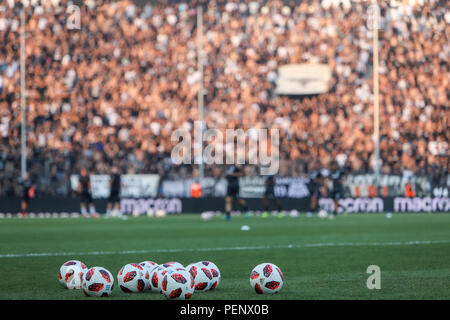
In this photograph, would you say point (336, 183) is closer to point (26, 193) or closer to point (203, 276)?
point (26, 193)

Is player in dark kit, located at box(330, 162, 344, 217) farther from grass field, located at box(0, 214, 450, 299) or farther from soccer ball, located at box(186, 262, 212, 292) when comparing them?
A: soccer ball, located at box(186, 262, 212, 292)

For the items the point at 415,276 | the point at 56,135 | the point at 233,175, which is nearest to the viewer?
the point at 415,276

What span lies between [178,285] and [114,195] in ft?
79.9

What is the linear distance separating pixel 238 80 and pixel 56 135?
7.76 meters

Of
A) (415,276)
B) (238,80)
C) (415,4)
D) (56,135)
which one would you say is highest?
(415,4)

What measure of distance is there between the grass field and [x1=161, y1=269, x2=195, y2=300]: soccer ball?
39 centimetres

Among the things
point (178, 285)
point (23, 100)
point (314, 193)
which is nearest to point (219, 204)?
point (314, 193)

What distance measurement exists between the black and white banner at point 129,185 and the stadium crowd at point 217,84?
41 cm

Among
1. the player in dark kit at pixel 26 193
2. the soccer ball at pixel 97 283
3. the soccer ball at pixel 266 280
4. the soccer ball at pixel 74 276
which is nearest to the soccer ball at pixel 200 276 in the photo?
the soccer ball at pixel 266 280

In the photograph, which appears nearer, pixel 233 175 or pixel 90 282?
pixel 90 282

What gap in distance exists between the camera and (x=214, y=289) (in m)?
8.77

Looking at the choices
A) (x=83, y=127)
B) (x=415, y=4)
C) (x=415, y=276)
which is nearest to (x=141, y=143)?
(x=83, y=127)

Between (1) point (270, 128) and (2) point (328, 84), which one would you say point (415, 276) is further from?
(2) point (328, 84)

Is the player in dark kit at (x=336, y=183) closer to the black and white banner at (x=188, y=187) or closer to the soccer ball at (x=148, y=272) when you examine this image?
the black and white banner at (x=188, y=187)
